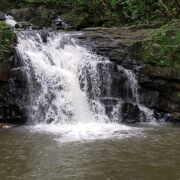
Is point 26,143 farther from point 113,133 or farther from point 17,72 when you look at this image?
point 17,72

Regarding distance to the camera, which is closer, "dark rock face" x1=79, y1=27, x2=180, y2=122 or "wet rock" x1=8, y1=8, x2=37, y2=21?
"dark rock face" x1=79, y1=27, x2=180, y2=122

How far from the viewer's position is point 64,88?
41.0ft

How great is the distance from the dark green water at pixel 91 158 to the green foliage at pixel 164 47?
10.6ft

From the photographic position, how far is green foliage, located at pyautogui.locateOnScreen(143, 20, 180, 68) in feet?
42.3

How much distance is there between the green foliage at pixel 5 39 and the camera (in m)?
12.4

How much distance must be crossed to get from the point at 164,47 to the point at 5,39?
5.09 meters

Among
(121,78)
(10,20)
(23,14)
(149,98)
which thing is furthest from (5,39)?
(23,14)

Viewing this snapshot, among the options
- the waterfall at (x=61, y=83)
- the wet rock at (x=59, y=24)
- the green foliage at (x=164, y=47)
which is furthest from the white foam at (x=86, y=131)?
the wet rock at (x=59, y=24)

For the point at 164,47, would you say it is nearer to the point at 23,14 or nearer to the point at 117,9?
the point at 117,9

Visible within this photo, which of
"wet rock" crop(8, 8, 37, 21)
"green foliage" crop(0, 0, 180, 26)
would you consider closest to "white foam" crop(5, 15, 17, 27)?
"wet rock" crop(8, 8, 37, 21)

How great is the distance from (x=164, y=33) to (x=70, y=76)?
3454 mm

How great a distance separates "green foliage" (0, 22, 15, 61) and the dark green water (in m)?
3.11

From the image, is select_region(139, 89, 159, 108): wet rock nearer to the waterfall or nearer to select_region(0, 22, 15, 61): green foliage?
the waterfall

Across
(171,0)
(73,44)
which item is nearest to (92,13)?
(171,0)
